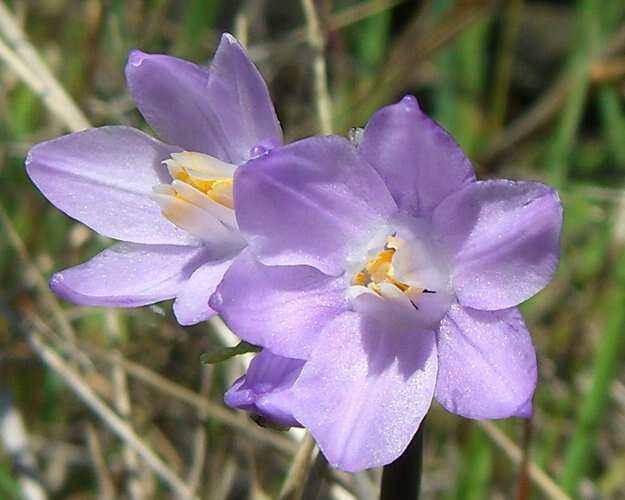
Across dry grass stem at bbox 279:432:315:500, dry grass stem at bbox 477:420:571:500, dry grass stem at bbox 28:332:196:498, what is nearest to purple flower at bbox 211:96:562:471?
dry grass stem at bbox 279:432:315:500

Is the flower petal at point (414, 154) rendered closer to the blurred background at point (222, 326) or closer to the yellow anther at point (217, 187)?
the yellow anther at point (217, 187)

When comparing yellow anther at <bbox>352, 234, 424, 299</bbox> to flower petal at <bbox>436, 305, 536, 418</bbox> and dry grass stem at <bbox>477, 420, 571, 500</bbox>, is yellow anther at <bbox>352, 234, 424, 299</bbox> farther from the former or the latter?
dry grass stem at <bbox>477, 420, 571, 500</bbox>

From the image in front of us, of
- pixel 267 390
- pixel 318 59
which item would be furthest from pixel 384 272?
pixel 318 59

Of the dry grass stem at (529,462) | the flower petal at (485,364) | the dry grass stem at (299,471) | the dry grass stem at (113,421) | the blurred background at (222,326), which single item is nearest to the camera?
the flower petal at (485,364)

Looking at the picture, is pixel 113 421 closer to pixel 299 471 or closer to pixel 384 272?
pixel 299 471

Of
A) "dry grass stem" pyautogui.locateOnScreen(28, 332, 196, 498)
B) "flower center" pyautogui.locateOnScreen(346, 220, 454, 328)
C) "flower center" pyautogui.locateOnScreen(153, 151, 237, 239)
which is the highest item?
"flower center" pyautogui.locateOnScreen(153, 151, 237, 239)

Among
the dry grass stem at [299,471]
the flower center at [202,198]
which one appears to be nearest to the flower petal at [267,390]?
the flower center at [202,198]
